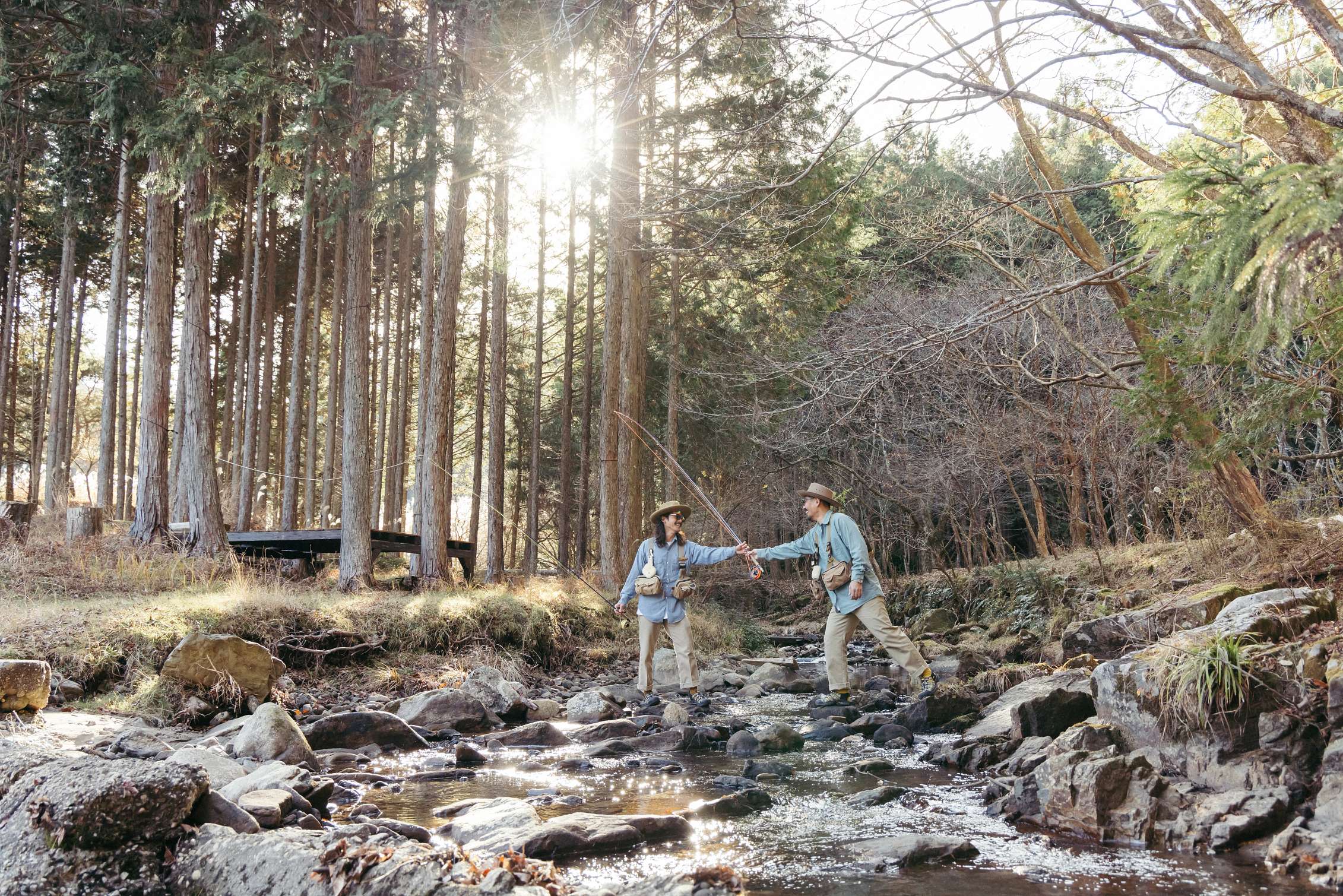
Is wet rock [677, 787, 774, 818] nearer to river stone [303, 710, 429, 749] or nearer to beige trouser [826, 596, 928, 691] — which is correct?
river stone [303, 710, 429, 749]

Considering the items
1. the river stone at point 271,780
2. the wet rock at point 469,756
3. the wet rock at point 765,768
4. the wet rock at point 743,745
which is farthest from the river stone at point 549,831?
the wet rock at point 743,745

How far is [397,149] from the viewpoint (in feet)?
79.2

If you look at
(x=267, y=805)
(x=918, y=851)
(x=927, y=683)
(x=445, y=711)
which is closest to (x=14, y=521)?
(x=445, y=711)

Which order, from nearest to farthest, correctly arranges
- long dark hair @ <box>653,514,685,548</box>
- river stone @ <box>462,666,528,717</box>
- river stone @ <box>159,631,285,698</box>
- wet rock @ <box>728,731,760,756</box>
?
wet rock @ <box>728,731,760,756</box>
river stone @ <box>159,631,285,698</box>
river stone @ <box>462,666,528,717</box>
long dark hair @ <box>653,514,685,548</box>

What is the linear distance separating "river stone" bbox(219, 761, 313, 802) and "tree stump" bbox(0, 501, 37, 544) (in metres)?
10.9

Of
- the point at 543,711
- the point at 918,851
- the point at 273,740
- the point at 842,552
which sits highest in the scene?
the point at 842,552

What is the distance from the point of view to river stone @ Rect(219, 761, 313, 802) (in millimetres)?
5336

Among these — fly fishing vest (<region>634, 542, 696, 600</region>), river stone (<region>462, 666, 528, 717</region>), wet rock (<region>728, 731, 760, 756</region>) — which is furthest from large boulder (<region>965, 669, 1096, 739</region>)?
river stone (<region>462, 666, 528, 717</region>)

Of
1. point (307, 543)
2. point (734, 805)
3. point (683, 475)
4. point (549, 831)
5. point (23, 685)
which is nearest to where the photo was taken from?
point (549, 831)

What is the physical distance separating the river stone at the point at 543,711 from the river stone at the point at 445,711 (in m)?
0.60

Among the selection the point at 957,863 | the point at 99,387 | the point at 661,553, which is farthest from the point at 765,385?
the point at 99,387

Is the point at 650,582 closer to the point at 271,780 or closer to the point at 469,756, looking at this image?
the point at 469,756

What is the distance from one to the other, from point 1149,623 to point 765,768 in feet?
12.2

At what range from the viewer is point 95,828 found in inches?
164
